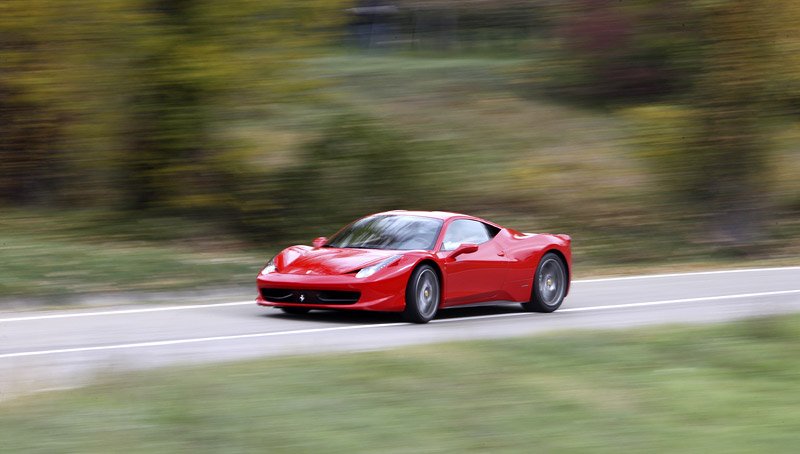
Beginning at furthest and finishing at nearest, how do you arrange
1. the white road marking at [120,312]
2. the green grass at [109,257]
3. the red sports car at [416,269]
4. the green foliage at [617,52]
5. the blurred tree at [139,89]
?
the green foliage at [617,52]
the blurred tree at [139,89]
the green grass at [109,257]
the white road marking at [120,312]
the red sports car at [416,269]

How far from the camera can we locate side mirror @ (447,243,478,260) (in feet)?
42.0

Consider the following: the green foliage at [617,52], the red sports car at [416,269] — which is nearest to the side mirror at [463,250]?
the red sports car at [416,269]

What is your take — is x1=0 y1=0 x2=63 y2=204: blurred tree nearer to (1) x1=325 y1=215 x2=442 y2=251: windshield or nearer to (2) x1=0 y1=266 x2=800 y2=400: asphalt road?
(2) x1=0 y1=266 x2=800 y2=400: asphalt road

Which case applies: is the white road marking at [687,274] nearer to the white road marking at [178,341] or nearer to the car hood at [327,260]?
the car hood at [327,260]

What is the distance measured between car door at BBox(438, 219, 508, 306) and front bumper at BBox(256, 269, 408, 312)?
2.69 feet

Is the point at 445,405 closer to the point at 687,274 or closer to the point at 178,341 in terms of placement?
the point at 178,341

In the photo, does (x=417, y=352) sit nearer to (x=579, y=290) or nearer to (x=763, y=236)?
(x=579, y=290)

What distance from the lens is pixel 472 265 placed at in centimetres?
1311

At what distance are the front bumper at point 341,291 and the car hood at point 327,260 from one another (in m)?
0.10

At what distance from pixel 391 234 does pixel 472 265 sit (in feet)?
3.19

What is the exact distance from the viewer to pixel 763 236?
24.1 m

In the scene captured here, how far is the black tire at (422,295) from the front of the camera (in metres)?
12.3

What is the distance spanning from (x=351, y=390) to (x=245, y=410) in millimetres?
925

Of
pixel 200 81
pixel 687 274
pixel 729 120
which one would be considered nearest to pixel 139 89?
pixel 200 81
